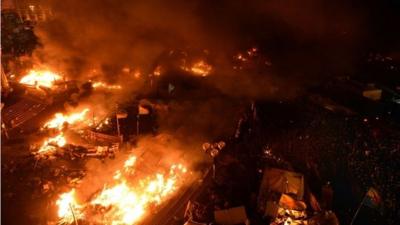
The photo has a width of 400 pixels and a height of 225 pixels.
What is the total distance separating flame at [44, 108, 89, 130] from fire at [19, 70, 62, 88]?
3205mm

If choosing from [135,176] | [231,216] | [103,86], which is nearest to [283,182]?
[231,216]

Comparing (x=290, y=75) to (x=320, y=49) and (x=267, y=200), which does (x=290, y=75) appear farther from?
(x=267, y=200)

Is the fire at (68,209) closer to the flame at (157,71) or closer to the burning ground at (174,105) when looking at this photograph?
the burning ground at (174,105)

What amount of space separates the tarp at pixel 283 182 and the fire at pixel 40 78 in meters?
11.9

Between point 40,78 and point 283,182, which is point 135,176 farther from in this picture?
point 40,78

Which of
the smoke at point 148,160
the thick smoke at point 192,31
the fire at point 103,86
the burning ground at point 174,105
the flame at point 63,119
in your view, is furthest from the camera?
the thick smoke at point 192,31

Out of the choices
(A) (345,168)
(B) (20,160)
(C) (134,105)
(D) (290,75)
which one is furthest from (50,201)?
(D) (290,75)

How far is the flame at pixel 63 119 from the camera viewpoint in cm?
1295

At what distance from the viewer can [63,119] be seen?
528 inches

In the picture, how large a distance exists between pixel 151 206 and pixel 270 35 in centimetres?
1454

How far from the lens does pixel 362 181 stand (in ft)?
27.3

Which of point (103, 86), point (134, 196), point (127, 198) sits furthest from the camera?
point (103, 86)

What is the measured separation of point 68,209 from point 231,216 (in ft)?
14.7

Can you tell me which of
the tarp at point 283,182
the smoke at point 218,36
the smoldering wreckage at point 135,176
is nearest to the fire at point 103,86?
the smoke at point 218,36
